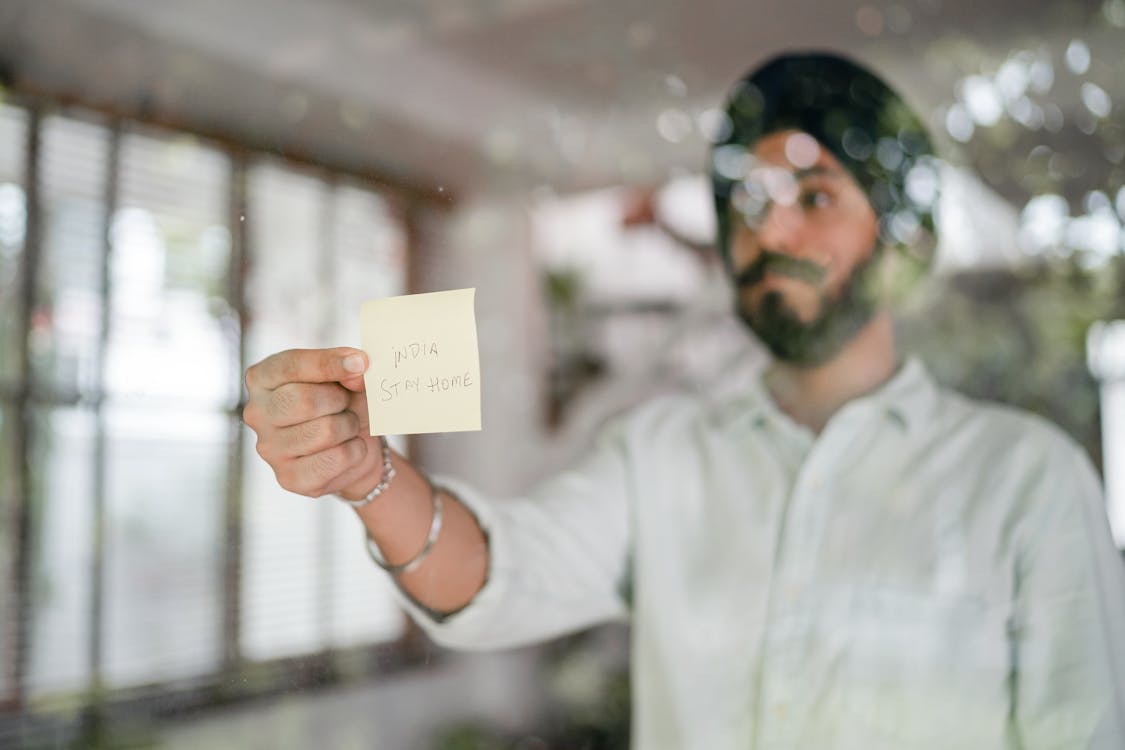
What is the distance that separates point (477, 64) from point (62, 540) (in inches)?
36.2

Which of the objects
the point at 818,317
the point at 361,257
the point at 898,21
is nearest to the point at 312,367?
the point at 361,257

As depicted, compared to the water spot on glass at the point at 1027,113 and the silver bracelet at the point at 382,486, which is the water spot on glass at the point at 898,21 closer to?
the water spot on glass at the point at 1027,113

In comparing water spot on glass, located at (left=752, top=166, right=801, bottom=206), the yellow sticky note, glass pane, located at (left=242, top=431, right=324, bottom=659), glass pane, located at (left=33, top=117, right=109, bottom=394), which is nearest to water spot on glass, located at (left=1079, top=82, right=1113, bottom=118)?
water spot on glass, located at (left=752, top=166, right=801, bottom=206)

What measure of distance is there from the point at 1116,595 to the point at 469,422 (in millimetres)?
433

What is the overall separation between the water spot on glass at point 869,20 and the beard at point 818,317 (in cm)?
22

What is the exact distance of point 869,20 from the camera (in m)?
0.72

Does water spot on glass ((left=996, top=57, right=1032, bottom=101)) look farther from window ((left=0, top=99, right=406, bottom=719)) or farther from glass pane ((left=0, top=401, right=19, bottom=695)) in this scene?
glass pane ((left=0, top=401, right=19, bottom=695))

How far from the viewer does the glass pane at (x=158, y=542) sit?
1.16 meters

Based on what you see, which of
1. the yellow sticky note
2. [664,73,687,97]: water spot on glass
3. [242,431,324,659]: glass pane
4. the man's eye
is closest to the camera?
the yellow sticky note

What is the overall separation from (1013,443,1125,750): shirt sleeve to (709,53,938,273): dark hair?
25cm

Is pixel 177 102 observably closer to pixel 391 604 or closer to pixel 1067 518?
pixel 391 604

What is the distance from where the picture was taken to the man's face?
0.63 m

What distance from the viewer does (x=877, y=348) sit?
0.65m

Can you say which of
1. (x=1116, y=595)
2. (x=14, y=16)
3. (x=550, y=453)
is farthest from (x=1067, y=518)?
(x=14, y=16)
